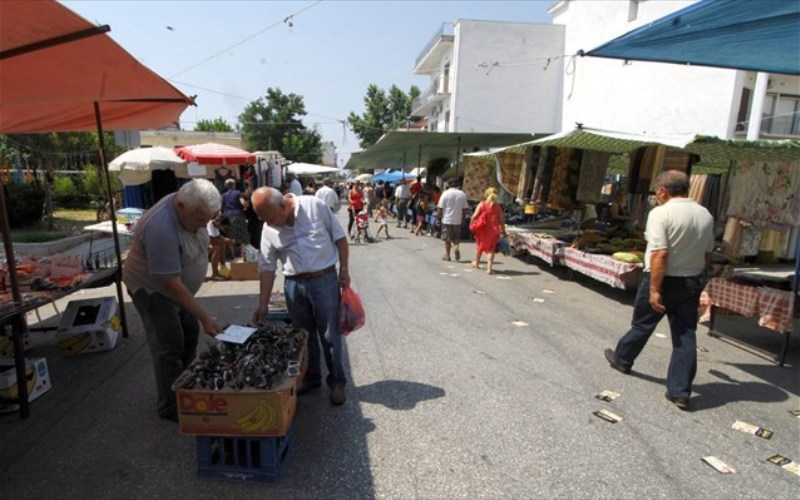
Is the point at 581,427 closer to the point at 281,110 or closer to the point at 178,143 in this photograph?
the point at 178,143

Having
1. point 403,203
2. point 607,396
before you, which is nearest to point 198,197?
point 607,396

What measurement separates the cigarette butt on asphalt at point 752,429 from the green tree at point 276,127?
51244 mm

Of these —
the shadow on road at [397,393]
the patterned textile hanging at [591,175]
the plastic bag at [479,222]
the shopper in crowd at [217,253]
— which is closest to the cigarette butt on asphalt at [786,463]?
the shadow on road at [397,393]

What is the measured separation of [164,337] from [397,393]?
1.90 metres

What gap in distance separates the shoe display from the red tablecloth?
14.8 feet

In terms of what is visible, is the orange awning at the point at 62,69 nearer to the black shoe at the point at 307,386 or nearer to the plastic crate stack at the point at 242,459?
the plastic crate stack at the point at 242,459

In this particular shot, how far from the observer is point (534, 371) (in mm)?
4391

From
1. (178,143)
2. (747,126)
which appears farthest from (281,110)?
(747,126)

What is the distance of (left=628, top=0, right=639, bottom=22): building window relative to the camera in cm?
1673

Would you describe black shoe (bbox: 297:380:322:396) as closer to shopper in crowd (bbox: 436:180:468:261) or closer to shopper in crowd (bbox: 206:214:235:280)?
shopper in crowd (bbox: 206:214:235:280)

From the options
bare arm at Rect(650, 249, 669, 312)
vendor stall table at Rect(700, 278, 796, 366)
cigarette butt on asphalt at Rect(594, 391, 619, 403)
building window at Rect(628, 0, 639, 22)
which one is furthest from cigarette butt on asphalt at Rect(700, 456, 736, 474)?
building window at Rect(628, 0, 639, 22)

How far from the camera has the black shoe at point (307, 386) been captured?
372 cm

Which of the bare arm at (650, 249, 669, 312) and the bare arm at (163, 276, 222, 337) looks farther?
the bare arm at (650, 249, 669, 312)

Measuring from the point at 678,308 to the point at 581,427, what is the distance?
4.34 ft
